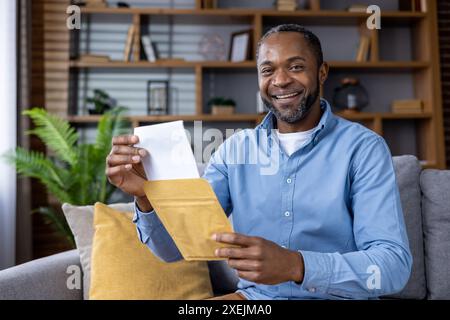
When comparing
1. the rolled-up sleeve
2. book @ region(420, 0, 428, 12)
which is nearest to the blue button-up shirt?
the rolled-up sleeve

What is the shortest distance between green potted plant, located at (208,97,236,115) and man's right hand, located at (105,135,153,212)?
2475 millimetres

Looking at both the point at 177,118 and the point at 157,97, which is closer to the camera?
Answer: the point at 177,118

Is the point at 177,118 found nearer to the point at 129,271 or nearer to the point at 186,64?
the point at 186,64

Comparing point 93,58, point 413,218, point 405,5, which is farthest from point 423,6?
point 413,218

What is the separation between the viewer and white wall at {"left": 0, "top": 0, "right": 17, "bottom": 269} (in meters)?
3.12

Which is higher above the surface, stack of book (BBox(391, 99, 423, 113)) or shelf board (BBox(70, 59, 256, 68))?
shelf board (BBox(70, 59, 256, 68))

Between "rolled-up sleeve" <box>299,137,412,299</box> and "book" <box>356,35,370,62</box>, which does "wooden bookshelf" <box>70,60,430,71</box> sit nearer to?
"book" <box>356,35,370,62</box>

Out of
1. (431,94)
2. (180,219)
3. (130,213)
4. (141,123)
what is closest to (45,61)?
(141,123)

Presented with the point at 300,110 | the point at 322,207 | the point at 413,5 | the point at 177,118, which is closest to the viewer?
the point at 322,207

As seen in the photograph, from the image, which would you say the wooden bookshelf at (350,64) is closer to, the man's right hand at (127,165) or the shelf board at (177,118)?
the shelf board at (177,118)

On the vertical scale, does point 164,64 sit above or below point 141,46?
below

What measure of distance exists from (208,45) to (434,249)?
2.47m

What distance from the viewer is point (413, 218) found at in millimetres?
1781

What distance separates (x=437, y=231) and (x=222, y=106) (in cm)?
214
